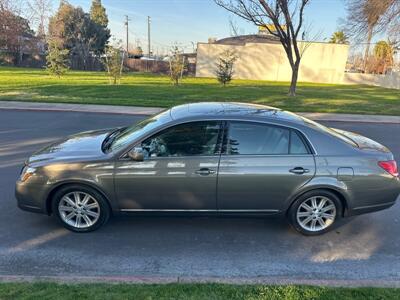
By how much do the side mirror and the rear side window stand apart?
37.6 inches

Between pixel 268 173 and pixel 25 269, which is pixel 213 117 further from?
pixel 25 269

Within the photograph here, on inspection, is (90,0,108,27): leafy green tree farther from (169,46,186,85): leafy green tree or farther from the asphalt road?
the asphalt road

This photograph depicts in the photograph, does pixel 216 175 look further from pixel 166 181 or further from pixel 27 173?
pixel 27 173

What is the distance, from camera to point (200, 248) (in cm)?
384

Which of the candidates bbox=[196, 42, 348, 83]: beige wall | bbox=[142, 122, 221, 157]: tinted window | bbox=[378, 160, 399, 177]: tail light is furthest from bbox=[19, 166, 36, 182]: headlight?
bbox=[196, 42, 348, 83]: beige wall

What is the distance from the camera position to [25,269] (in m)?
3.36

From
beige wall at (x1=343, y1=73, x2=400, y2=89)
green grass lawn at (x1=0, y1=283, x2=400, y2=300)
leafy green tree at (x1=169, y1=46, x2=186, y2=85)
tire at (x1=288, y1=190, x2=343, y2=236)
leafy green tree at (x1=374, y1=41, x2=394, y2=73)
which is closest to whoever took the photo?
green grass lawn at (x1=0, y1=283, x2=400, y2=300)

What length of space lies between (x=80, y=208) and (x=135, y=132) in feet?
3.52

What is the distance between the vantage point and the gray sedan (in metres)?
3.86

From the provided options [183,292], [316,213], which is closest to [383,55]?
[316,213]

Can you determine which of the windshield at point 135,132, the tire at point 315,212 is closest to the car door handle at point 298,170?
the tire at point 315,212

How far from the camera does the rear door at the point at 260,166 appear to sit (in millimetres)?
3869

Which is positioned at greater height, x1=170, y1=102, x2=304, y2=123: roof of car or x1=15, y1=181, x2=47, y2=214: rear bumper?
x1=170, y1=102, x2=304, y2=123: roof of car

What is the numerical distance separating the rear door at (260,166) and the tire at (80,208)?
4.42ft
